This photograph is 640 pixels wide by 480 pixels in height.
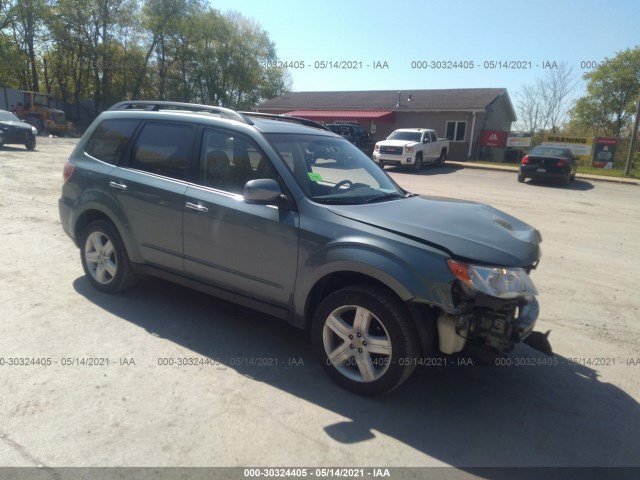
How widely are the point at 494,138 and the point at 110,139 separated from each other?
102ft

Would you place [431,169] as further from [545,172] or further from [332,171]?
[332,171]

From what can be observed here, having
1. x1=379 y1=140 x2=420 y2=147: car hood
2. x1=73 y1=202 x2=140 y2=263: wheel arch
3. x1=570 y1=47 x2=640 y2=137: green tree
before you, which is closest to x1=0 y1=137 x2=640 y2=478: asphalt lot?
x1=73 y1=202 x2=140 y2=263: wheel arch

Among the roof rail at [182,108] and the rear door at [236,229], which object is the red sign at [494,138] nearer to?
the roof rail at [182,108]

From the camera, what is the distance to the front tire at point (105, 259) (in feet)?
15.6

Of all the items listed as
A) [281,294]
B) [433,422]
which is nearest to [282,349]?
[281,294]

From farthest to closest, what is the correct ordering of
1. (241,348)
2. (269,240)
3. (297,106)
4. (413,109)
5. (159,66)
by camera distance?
(159,66) → (297,106) → (413,109) → (241,348) → (269,240)

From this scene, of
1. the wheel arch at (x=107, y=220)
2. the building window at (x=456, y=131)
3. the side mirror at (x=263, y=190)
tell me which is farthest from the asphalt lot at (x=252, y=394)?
the building window at (x=456, y=131)

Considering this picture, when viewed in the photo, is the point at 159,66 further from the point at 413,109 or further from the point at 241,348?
the point at 241,348

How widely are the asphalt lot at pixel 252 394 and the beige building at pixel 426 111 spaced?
1127 inches

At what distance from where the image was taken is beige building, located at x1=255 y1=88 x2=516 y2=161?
32.3 meters

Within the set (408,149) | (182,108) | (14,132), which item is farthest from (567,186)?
(14,132)

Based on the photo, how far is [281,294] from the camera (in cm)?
370

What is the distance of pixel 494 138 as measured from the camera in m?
32.3

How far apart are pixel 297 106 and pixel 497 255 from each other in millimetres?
38531
